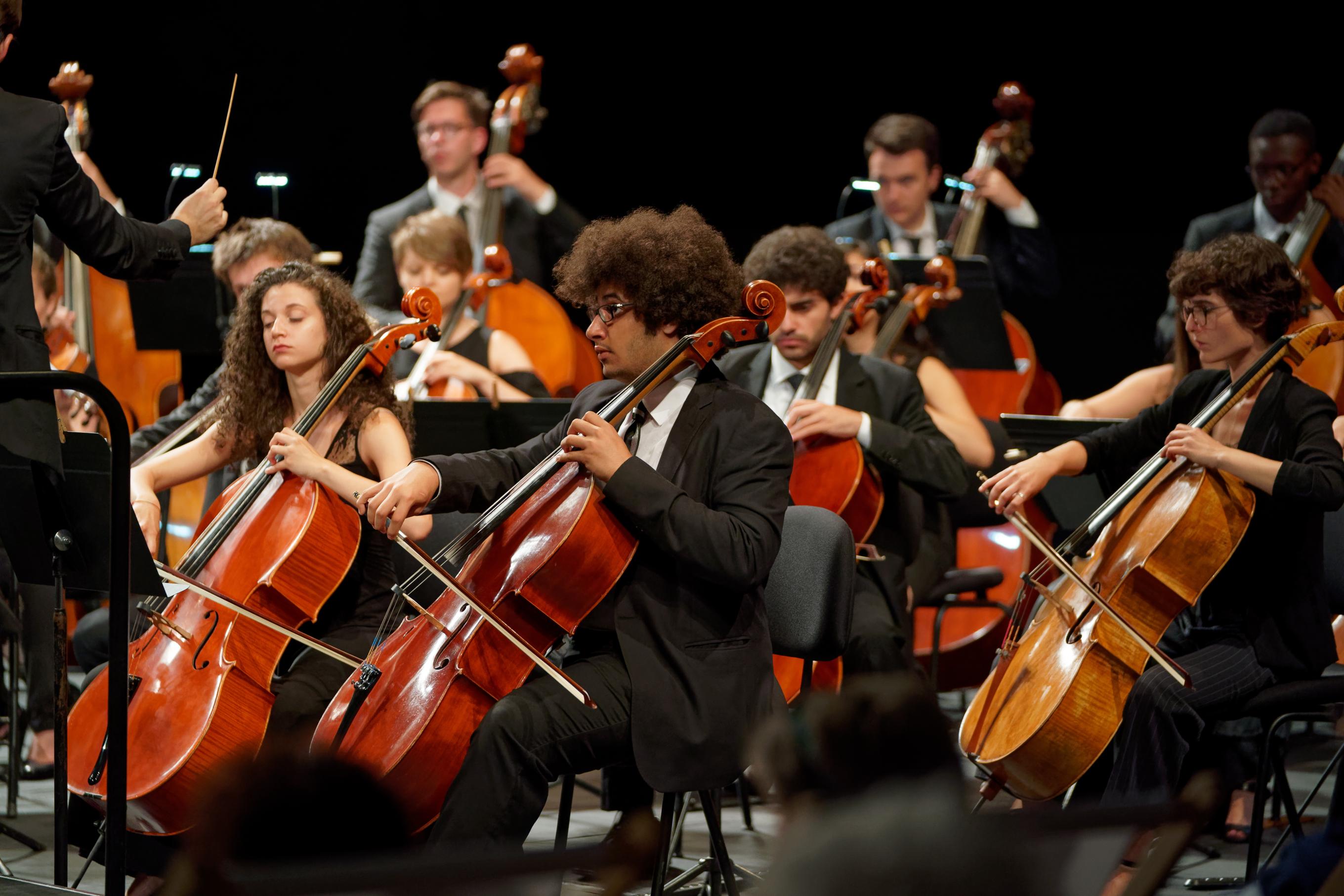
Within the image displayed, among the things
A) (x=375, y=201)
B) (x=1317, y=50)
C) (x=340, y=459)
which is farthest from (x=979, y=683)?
(x=375, y=201)

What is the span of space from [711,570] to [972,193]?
9.83 ft

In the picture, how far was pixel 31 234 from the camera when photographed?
7.90 ft

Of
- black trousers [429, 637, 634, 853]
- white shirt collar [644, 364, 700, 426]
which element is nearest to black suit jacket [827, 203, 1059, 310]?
white shirt collar [644, 364, 700, 426]

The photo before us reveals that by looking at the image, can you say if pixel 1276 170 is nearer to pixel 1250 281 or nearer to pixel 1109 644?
pixel 1250 281

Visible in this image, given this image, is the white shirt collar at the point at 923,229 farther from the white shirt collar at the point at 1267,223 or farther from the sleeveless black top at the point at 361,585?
the sleeveless black top at the point at 361,585

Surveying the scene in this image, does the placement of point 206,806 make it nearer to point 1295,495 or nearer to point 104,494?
point 104,494

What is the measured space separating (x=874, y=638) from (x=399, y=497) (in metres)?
1.28

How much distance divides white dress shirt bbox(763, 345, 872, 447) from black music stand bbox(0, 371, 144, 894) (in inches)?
67.5

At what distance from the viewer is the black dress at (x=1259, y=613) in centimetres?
251

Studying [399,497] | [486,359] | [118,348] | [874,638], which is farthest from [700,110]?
[399,497]

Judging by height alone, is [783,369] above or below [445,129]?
below

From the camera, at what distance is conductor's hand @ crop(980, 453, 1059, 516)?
2541 millimetres

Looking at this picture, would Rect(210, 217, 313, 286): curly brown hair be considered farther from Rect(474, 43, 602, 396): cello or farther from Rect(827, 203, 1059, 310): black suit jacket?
Rect(827, 203, 1059, 310): black suit jacket

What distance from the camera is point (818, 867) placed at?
2.93 feet
